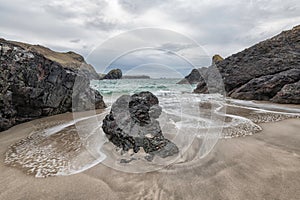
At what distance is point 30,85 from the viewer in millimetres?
7238

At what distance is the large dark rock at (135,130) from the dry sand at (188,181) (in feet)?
2.34

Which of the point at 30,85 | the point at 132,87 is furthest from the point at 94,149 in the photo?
the point at 132,87

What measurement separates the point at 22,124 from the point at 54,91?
2.33m

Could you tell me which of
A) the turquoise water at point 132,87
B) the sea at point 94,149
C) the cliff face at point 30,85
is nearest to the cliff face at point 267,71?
the turquoise water at point 132,87

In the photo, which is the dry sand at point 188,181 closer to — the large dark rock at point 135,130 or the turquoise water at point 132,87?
the large dark rock at point 135,130

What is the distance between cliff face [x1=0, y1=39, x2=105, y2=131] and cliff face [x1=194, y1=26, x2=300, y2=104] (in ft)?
36.5

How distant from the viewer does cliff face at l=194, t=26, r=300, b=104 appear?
1495 cm

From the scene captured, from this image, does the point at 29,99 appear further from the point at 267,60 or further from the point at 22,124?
the point at 267,60

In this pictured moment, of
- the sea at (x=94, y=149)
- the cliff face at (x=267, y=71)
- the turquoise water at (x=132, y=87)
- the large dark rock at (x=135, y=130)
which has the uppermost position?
the cliff face at (x=267, y=71)

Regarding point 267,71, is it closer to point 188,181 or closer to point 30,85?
point 188,181

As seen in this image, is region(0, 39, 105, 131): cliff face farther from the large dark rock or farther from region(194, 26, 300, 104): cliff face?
region(194, 26, 300, 104): cliff face

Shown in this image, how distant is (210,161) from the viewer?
3523 mm

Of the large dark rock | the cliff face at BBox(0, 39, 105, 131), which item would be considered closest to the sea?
the large dark rock

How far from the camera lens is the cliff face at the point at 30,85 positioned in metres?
6.27
